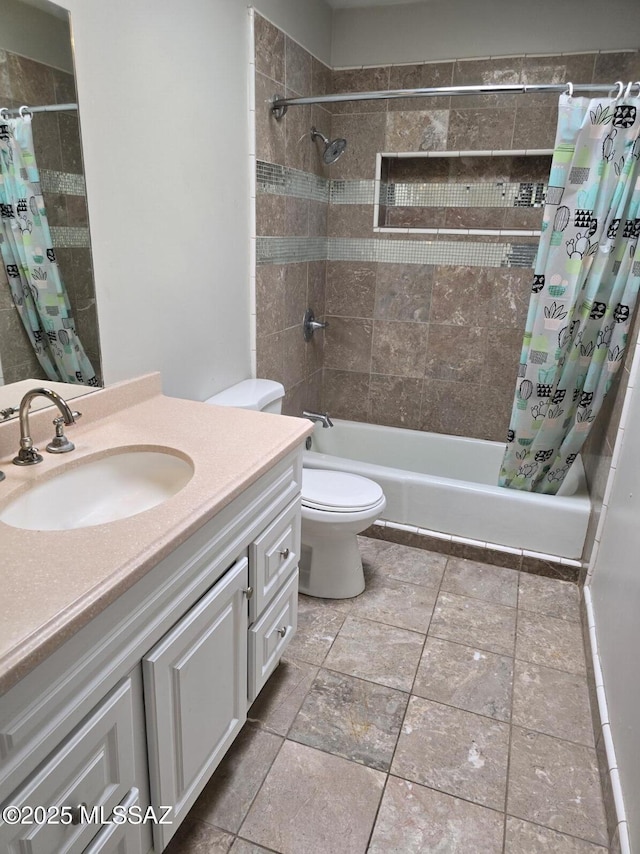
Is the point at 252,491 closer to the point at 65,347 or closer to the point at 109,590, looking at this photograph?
the point at 109,590

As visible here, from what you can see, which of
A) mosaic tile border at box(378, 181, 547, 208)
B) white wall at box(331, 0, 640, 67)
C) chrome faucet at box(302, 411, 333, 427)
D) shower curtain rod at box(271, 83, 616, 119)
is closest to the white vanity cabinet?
chrome faucet at box(302, 411, 333, 427)

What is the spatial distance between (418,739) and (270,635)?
54 cm

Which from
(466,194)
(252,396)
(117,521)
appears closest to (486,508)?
(252,396)

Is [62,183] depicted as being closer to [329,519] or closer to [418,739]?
[329,519]

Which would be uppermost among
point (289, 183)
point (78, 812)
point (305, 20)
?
point (305, 20)

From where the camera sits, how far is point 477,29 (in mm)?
2797

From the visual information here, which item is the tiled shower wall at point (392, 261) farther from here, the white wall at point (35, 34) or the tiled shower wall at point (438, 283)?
the white wall at point (35, 34)

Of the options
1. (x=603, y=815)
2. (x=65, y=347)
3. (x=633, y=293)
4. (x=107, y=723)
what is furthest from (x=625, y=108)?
(x=107, y=723)

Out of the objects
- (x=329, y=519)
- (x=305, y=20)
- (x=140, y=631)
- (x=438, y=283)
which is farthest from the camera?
(x=438, y=283)

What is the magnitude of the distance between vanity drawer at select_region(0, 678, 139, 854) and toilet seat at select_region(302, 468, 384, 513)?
119cm

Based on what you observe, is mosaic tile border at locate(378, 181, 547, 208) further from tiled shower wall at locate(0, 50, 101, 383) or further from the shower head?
tiled shower wall at locate(0, 50, 101, 383)

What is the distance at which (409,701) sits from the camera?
1858mm

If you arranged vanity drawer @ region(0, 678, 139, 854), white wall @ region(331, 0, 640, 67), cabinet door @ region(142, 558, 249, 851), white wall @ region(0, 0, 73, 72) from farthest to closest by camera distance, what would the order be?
white wall @ region(331, 0, 640, 67) < white wall @ region(0, 0, 73, 72) < cabinet door @ region(142, 558, 249, 851) < vanity drawer @ region(0, 678, 139, 854)

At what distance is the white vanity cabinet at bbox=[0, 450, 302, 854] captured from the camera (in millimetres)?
851
